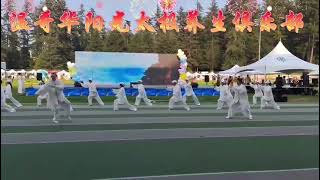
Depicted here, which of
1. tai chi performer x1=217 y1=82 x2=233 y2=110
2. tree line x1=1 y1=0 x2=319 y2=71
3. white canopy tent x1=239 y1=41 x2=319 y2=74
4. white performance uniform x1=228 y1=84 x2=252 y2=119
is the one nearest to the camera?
white performance uniform x1=228 y1=84 x2=252 y2=119

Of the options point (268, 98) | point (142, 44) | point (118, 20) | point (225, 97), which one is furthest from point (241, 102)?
point (142, 44)

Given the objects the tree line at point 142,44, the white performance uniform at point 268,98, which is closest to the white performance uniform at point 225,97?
the white performance uniform at point 268,98

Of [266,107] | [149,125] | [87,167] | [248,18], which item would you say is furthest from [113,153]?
[248,18]

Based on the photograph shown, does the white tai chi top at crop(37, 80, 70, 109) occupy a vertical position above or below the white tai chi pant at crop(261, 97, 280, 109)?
above

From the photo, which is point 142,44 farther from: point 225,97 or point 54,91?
point 54,91

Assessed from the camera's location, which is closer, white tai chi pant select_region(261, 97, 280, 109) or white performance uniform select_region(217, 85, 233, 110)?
white performance uniform select_region(217, 85, 233, 110)

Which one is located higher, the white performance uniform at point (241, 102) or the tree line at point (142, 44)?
the tree line at point (142, 44)

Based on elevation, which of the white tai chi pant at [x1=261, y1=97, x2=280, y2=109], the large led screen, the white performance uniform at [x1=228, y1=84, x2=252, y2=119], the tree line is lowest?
the white tai chi pant at [x1=261, y1=97, x2=280, y2=109]

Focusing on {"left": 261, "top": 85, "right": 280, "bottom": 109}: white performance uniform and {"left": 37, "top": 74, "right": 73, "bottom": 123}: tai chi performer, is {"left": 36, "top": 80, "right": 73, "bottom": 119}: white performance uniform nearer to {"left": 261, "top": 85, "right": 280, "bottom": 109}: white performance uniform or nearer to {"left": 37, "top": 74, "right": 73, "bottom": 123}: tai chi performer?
{"left": 37, "top": 74, "right": 73, "bottom": 123}: tai chi performer

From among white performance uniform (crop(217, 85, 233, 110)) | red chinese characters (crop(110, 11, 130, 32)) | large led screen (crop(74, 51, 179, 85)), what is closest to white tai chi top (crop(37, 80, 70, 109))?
white performance uniform (crop(217, 85, 233, 110))

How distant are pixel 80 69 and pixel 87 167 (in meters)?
37.6

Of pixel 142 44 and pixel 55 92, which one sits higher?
pixel 142 44

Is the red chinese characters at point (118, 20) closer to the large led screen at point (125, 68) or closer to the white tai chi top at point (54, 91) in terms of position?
the large led screen at point (125, 68)

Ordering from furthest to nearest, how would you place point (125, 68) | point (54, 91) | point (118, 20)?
point (125, 68) → point (118, 20) → point (54, 91)
